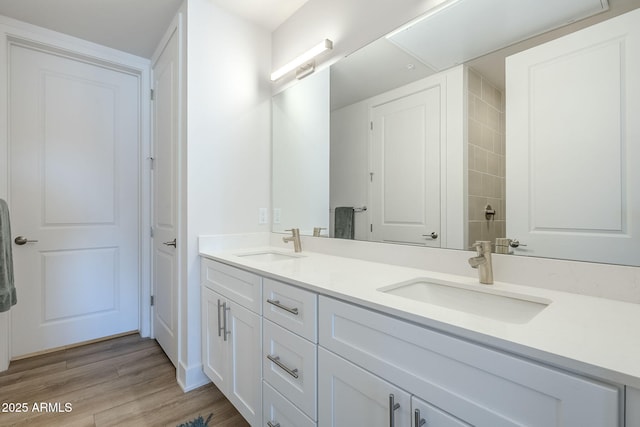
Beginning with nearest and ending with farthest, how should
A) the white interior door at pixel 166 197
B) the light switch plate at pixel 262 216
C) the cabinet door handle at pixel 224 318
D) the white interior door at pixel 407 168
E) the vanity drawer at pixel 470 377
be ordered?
the vanity drawer at pixel 470 377
the white interior door at pixel 407 168
the cabinet door handle at pixel 224 318
the white interior door at pixel 166 197
the light switch plate at pixel 262 216

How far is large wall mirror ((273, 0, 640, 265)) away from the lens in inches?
38.8

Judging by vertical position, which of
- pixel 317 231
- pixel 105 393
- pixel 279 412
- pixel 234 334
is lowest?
pixel 105 393

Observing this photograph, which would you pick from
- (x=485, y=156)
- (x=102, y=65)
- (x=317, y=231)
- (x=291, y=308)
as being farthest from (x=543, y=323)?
(x=102, y=65)

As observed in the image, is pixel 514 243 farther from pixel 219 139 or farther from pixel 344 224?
pixel 219 139

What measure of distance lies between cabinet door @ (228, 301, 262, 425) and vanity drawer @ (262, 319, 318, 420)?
0.07 metres

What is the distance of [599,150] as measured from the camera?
0.88 meters

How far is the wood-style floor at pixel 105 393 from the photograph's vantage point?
4.96 ft

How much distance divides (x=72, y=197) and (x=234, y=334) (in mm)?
1906

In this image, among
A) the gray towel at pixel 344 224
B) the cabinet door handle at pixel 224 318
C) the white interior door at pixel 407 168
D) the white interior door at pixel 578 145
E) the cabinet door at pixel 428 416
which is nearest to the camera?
the cabinet door at pixel 428 416

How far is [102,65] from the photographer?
2.41 m

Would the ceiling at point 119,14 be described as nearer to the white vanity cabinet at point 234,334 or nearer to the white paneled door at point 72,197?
the white paneled door at point 72,197

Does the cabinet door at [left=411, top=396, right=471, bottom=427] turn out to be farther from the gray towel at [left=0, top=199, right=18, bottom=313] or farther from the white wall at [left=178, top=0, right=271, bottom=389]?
the gray towel at [left=0, top=199, right=18, bottom=313]

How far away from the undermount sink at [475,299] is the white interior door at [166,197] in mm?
1535

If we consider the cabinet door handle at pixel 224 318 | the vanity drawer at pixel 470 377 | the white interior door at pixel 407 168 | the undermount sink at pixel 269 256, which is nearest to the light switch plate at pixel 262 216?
the undermount sink at pixel 269 256
